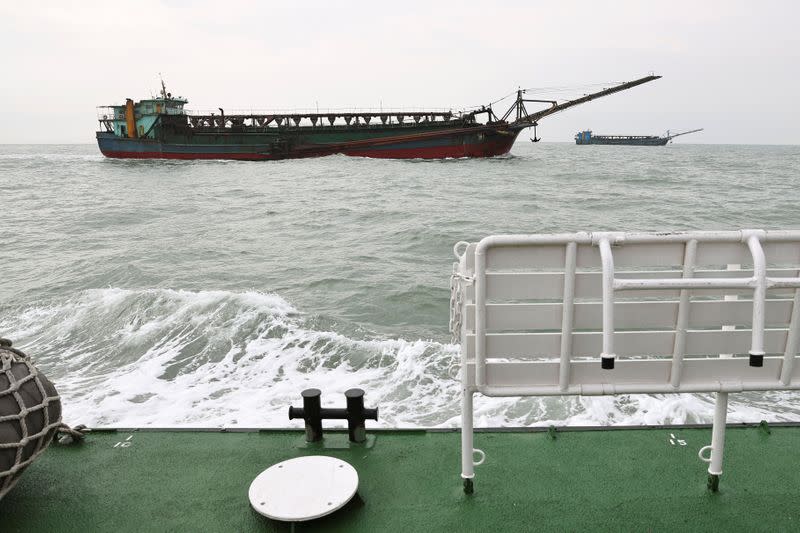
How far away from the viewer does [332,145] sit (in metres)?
49.8

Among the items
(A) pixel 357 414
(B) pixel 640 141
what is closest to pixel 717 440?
(A) pixel 357 414

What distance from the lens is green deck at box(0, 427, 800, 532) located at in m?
2.64

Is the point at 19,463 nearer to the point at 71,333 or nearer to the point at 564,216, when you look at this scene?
the point at 71,333

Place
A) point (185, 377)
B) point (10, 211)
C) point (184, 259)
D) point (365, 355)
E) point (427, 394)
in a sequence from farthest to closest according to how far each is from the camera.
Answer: point (10, 211) → point (184, 259) → point (365, 355) → point (185, 377) → point (427, 394)

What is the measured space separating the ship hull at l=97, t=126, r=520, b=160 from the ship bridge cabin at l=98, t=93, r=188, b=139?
Result: 3.91 feet

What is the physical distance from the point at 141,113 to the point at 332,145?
59.5ft

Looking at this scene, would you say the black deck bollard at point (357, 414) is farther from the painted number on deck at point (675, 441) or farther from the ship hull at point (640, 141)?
the ship hull at point (640, 141)

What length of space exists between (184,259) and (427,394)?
970 centimetres

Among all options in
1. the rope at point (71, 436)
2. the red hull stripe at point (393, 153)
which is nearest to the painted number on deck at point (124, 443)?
the rope at point (71, 436)

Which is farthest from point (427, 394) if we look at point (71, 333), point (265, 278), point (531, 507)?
point (265, 278)

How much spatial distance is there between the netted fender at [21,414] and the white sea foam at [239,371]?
231cm

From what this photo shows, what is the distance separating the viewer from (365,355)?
7.36 meters

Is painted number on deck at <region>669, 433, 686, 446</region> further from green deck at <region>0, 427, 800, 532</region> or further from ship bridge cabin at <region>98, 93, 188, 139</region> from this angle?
ship bridge cabin at <region>98, 93, 188, 139</region>

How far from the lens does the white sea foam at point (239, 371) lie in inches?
Answer: 215
